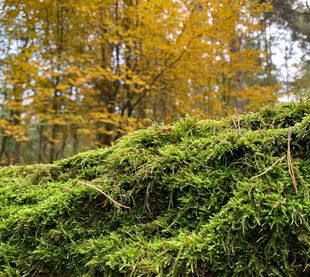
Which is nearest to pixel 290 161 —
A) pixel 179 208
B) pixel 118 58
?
pixel 179 208

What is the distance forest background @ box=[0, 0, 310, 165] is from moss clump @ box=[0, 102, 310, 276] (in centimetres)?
286

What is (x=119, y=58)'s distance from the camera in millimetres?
5250

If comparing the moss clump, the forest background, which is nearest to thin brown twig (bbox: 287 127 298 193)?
the moss clump

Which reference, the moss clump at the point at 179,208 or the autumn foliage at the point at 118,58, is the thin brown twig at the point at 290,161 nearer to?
the moss clump at the point at 179,208

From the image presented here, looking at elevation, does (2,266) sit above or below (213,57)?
below

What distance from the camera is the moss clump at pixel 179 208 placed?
76cm

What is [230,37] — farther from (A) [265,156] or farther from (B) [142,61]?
(A) [265,156]

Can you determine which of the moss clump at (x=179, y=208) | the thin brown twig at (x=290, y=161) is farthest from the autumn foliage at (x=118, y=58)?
the thin brown twig at (x=290, y=161)

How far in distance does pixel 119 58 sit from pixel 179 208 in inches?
184

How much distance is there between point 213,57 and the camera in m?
5.18

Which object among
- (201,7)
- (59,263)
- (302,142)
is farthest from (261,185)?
(201,7)

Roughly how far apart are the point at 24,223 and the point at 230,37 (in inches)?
188

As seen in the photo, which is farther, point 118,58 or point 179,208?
point 118,58

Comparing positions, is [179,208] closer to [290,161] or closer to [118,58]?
[290,161]
